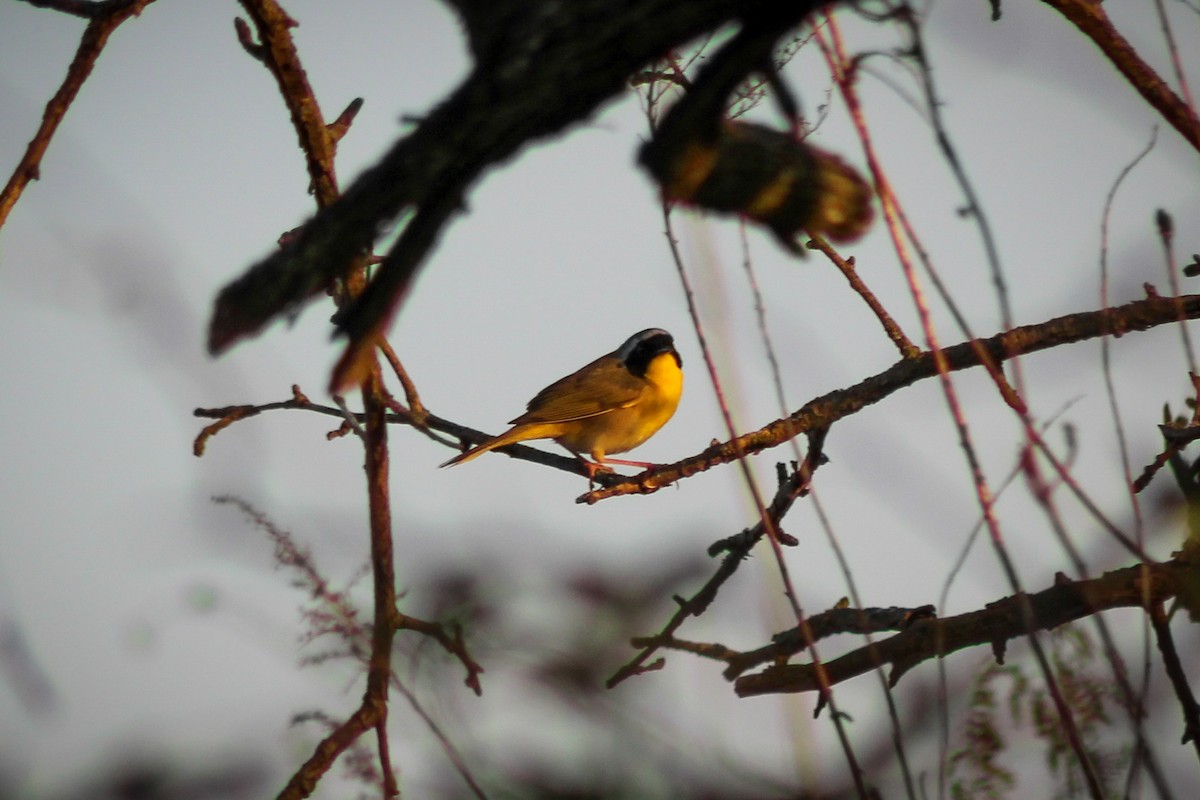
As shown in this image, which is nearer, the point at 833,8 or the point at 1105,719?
the point at 833,8

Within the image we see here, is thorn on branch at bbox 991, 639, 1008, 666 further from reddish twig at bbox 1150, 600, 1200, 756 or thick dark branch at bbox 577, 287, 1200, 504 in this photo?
thick dark branch at bbox 577, 287, 1200, 504

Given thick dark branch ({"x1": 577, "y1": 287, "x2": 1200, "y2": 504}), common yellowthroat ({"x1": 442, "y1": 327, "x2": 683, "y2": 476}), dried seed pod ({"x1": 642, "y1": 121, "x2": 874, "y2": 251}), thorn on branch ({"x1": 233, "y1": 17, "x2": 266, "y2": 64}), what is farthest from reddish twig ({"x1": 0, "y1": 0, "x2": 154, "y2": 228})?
common yellowthroat ({"x1": 442, "y1": 327, "x2": 683, "y2": 476})

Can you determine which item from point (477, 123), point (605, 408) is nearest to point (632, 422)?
point (605, 408)

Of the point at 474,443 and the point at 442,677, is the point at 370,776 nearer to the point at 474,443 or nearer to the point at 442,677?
the point at 442,677

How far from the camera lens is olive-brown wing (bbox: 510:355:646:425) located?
669cm

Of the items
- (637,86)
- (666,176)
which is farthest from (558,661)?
(637,86)

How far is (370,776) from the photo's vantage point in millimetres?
1833

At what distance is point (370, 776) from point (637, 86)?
1558mm

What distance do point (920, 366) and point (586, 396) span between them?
4.08 meters

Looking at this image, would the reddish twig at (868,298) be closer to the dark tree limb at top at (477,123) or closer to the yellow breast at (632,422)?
the dark tree limb at top at (477,123)

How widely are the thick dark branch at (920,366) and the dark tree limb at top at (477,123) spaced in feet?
3.97

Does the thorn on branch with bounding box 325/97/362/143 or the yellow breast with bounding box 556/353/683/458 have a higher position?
the yellow breast with bounding box 556/353/683/458

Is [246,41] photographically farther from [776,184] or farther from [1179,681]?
[1179,681]

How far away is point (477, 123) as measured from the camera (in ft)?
5.06
